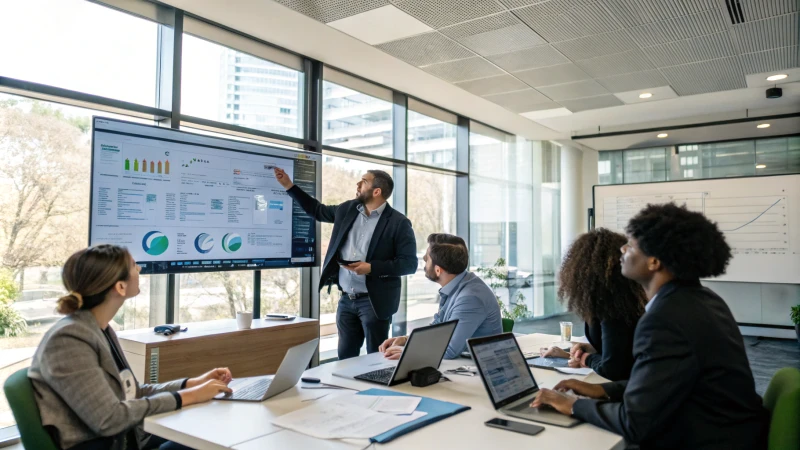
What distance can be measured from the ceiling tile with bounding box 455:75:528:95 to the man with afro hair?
Answer: 373cm

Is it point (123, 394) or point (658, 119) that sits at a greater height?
point (658, 119)

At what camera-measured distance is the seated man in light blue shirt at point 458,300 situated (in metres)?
2.56

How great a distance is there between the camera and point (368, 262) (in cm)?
358

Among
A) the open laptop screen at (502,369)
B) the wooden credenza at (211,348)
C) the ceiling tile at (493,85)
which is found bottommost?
the wooden credenza at (211,348)

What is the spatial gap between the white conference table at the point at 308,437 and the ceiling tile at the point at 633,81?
4043 millimetres

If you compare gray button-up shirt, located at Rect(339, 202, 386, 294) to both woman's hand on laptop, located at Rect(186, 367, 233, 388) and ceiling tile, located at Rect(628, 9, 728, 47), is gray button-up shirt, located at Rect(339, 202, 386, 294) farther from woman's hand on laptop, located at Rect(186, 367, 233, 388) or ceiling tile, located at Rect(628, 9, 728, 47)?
ceiling tile, located at Rect(628, 9, 728, 47)

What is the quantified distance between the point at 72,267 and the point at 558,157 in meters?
7.95

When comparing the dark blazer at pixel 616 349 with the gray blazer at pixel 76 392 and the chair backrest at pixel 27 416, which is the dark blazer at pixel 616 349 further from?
the chair backrest at pixel 27 416

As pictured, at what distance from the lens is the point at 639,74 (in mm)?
4969

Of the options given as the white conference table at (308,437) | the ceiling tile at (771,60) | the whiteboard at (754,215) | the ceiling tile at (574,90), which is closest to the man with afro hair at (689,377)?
the white conference table at (308,437)

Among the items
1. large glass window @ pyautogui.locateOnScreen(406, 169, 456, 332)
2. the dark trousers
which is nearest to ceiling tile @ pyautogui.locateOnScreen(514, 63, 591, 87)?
large glass window @ pyautogui.locateOnScreen(406, 169, 456, 332)

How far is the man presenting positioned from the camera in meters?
3.51

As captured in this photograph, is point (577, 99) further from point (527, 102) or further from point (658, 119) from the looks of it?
point (658, 119)

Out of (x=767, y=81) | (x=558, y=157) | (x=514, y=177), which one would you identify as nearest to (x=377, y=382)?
(x=767, y=81)
